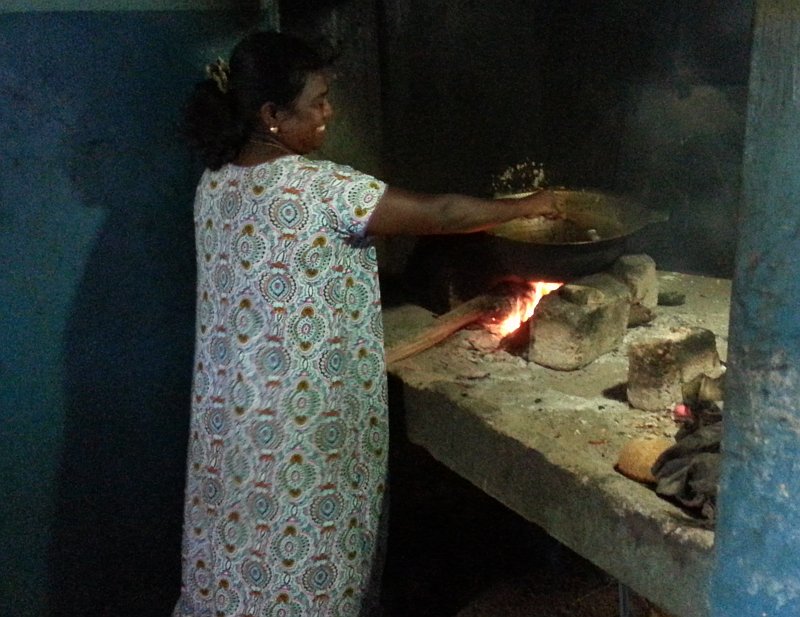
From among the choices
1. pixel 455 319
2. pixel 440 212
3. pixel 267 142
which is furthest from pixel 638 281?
pixel 267 142

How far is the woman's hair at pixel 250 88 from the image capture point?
208cm

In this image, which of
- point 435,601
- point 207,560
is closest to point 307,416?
point 207,560

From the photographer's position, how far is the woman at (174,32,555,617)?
2068 millimetres

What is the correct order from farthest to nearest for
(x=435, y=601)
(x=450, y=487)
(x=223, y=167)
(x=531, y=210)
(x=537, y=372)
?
(x=450, y=487) < (x=435, y=601) < (x=537, y=372) < (x=531, y=210) < (x=223, y=167)

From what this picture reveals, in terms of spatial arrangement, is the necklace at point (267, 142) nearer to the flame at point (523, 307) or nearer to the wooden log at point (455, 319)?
the wooden log at point (455, 319)

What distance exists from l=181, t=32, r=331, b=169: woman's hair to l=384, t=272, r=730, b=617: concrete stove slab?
0.93 meters

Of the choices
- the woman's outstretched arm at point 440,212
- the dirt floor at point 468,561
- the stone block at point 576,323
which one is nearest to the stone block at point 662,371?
the stone block at point 576,323

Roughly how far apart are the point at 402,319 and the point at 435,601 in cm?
116

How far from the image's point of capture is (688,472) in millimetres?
1869

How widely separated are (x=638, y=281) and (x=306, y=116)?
1344 mm

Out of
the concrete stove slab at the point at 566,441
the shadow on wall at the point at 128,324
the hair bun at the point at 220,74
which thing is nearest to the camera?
the concrete stove slab at the point at 566,441

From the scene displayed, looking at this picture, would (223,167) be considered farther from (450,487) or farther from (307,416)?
(450,487)

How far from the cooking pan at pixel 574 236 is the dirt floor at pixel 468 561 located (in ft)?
2.40

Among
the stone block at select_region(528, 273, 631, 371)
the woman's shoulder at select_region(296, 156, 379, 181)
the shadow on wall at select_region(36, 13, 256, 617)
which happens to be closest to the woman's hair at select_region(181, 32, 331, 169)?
the woman's shoulder at select_region(296, 156, 379, 181)
